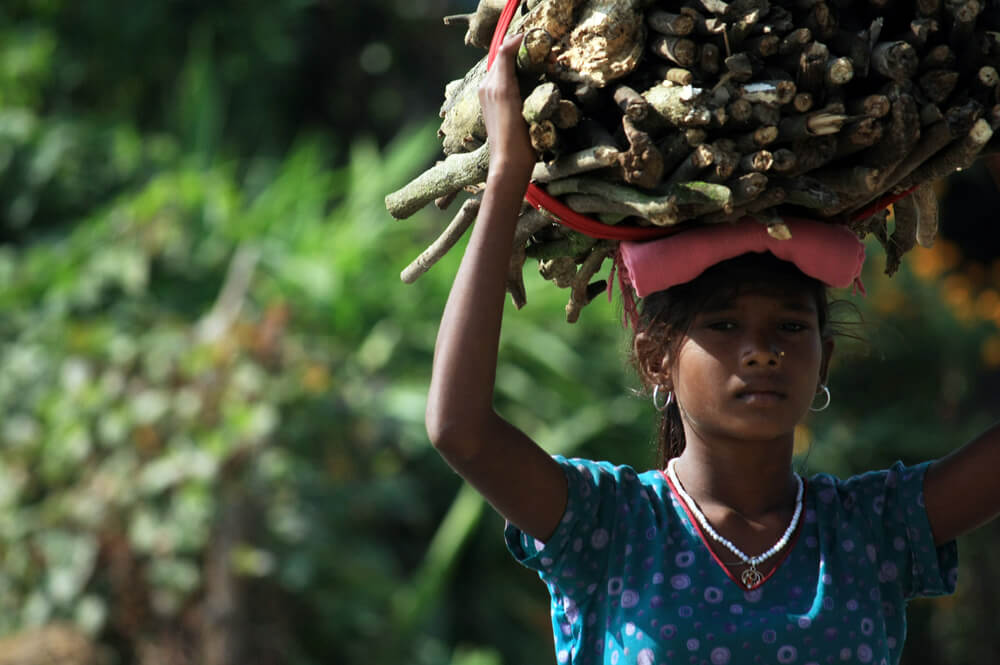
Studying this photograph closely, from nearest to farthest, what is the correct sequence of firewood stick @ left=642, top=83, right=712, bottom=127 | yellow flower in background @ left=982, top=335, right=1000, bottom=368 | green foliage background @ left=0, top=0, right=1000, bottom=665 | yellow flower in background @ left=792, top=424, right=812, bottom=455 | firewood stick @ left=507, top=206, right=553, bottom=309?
firewood stick @ left=642, top=83, right=712, bottom=127
firewood stick @ left=507, top=206, right=553, bottom=309
green foliage background @ left=0, top=0, right=1000, bottom=665
yellow flower in background @ left=792, top=424, right=812, bottom=455
yellow flower in background @ left=982, top=335, right=1000, bottom=368

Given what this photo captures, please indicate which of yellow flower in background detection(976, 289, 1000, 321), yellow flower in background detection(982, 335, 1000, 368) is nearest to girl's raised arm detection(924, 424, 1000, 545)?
yellow flower in background detection(982, 335, 1000, 368)

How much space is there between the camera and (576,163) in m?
1.66

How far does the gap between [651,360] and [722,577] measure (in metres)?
0.35

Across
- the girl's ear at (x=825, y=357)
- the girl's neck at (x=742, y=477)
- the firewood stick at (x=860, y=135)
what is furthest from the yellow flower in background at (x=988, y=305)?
the firewood stick at (x=860, y=135)

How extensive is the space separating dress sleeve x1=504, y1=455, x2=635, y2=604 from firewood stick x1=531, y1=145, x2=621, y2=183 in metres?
0.41

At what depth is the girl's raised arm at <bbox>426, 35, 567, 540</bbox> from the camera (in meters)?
1.66

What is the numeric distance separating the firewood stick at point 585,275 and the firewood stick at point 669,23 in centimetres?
33

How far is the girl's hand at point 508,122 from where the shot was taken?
1.65 m

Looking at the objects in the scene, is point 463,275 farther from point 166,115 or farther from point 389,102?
point 389,102

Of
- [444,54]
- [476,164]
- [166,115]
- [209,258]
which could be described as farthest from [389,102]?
[476,164]

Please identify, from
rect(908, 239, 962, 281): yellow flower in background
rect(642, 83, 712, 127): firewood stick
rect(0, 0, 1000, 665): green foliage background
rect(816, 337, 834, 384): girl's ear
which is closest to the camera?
rect(642, 83, 712, 127): firewood stick

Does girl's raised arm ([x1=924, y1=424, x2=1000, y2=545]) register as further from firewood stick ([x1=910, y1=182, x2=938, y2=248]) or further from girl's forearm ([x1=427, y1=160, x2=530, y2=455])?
girl's forearm ([x1=427, y1=160, x2=530, y2=455])

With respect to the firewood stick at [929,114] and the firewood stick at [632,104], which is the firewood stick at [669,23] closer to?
the firewood stick at [632,104]

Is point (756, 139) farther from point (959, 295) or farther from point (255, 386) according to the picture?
point (959, 295)
